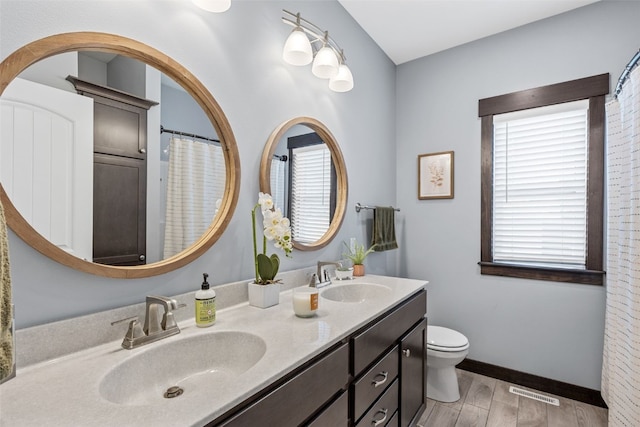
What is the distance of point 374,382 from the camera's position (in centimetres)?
128

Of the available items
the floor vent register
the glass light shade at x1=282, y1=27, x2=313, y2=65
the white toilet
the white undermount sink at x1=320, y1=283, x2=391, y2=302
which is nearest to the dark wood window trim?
the white toilet

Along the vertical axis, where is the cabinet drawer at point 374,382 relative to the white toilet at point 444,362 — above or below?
above

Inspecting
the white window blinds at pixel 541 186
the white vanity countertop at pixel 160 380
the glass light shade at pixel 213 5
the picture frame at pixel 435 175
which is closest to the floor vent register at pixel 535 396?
the white window blinds at pixel 541 186

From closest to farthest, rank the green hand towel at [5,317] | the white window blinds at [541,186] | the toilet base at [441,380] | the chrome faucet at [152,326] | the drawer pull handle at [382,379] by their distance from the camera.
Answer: the green hand towel at [5,317] → the chrome faucet at [152,326] → the drawer pull handle at [382,379] → the toilet base at [441,380] → the white window blinds at [541,186]

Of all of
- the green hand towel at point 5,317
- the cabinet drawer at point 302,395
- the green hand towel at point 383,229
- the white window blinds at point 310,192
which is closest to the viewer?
the green hand towel at point 5,317

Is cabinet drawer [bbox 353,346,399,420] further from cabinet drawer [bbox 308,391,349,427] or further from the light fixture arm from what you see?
the light fixture arm

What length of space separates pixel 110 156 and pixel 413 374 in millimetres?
1730

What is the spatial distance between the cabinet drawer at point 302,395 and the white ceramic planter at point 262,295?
1.30 feet

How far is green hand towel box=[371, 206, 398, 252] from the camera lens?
2359 millimetres

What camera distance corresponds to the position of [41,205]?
844 mm

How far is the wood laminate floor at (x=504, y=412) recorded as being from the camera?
1855 mm

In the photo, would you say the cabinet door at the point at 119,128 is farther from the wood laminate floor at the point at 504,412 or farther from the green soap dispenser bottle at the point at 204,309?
the wood laminate floor at the point at 504,412

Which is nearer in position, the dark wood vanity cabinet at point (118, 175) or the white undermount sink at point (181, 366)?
the white undermount sink at point (181, 366)

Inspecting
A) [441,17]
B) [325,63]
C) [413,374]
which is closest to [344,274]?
[413,374]
